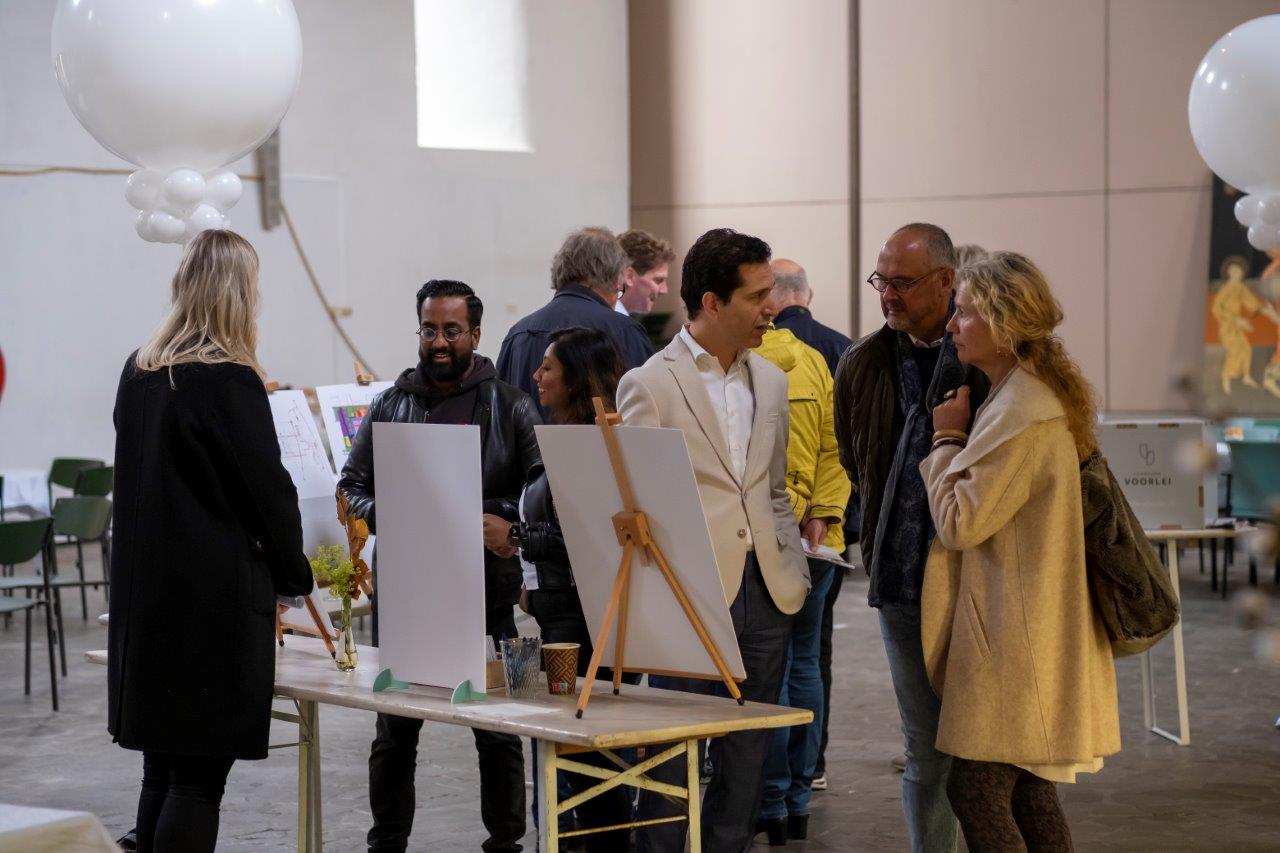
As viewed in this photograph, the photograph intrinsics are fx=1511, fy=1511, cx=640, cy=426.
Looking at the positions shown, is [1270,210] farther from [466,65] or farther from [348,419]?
[466,65]

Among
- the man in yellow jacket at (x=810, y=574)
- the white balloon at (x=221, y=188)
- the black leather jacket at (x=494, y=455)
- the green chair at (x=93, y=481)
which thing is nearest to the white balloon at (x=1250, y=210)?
the man in yellow jacket at (x=810, y=574)

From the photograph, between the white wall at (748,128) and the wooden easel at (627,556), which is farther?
the white wall at (748,128)

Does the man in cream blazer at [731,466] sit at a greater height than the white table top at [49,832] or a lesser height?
greater

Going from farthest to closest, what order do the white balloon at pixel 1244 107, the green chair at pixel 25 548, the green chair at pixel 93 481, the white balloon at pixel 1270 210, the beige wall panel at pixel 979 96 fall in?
the beige wall panel at pixel 979 96, the green chair at pixel 93 481, the green chair at pixel 25 548, the white balloon at pixel 1270 210, the white balloon at pixel 1244 107

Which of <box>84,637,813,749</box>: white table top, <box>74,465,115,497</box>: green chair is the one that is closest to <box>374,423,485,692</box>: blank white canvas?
<box>84,637,813,749</box>: white table top

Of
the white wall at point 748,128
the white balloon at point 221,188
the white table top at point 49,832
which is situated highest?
the white wall at point 748,128

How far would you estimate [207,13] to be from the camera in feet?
14.5

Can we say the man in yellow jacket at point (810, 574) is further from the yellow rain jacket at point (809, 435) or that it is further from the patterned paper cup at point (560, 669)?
the patterned paper cup at point (560, 669)

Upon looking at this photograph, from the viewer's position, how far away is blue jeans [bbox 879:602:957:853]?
2961mm

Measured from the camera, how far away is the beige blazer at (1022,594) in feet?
8.82

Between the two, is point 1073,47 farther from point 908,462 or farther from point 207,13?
point 908,462

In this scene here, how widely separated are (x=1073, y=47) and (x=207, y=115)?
7364mm

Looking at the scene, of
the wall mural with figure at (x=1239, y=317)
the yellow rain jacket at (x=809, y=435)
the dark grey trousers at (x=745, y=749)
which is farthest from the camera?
the wall mural with figure at (x=1239, y=317)

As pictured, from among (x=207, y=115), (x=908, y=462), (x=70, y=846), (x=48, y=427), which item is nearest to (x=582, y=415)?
(x=908, y=462)
